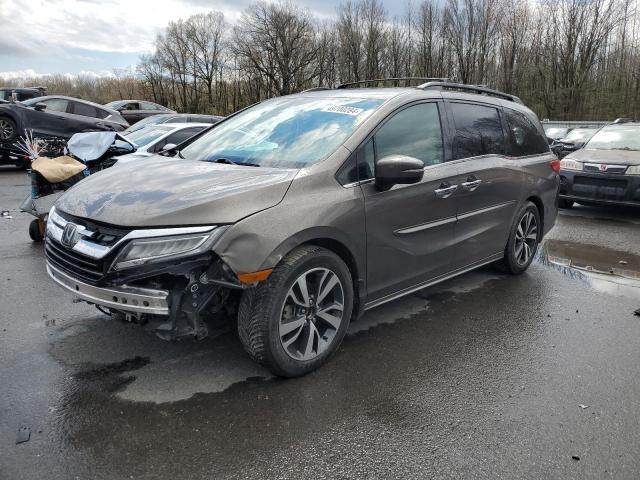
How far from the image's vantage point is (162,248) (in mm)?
2754

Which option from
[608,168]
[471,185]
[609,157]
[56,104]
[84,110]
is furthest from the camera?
[84,110]

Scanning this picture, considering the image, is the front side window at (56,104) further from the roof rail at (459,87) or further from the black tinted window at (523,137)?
the black tinted window at (523,137)

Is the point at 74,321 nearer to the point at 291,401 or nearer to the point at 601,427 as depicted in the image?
the point at 291,401

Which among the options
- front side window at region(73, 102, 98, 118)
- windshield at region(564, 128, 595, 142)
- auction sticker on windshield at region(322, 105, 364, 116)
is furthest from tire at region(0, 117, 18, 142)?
windshield at region(564, 128, 595, 142)

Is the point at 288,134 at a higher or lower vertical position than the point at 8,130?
lower

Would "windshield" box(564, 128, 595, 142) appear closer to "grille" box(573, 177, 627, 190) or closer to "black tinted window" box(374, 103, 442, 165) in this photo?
"grille" box(573, 177, 627, 190)

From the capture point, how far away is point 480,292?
5109mm

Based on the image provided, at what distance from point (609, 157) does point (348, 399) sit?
838cm

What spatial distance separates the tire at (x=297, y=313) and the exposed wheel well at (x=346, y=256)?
0.07m

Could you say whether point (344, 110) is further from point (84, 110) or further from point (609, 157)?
point (84, 110)

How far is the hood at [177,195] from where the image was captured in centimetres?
283

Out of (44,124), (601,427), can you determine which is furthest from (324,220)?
(44,124)

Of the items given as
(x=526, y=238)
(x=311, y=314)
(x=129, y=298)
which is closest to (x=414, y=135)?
(x=311, y=314)

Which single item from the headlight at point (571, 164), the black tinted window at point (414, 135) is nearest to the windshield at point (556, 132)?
the headlight at point (571, 164)
